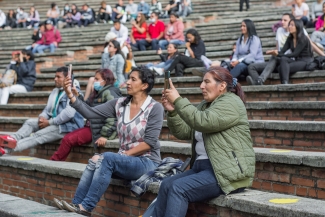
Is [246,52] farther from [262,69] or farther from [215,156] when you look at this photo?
[215,156]

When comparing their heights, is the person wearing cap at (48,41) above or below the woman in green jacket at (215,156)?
below

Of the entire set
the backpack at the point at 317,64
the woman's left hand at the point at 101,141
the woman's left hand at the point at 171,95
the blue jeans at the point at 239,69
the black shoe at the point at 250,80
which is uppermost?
the woman's left hand at the point at 171,95

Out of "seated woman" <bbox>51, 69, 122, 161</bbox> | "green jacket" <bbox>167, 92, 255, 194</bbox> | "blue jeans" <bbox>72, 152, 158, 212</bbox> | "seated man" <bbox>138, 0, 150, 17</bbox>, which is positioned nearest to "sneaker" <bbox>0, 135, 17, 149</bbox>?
"seated woman" <bbox>51, 69, 122, 161</bbox>

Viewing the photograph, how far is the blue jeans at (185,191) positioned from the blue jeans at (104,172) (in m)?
0.89

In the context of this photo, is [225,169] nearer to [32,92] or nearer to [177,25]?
[32,92]

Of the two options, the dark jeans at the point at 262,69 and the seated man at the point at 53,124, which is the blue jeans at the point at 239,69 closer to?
the dark jeans at the point at 262,69

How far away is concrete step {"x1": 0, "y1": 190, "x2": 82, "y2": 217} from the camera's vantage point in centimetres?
544

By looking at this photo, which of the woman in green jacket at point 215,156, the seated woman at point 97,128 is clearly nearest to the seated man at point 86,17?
the seated woman at point 97,128

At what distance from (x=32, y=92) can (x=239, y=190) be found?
7820mm

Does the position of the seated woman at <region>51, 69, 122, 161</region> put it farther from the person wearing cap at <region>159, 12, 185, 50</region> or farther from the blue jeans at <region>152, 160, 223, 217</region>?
the person wearing cap at <region>159, 12, 185, 50</region>

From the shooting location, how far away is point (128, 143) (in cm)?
575

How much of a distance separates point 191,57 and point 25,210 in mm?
5643

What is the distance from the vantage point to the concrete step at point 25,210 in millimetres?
5443

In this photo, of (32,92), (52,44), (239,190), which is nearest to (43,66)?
(52,44)
